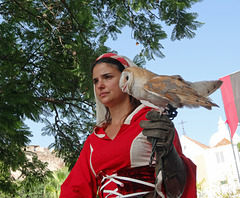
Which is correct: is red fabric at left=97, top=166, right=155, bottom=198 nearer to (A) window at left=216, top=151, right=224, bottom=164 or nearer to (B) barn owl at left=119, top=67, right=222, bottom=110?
(B) barn owl at left=119, top=67, right=222, bottom=110

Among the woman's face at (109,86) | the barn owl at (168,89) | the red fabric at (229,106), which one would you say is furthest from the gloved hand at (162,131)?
the red fabric at (229,106)

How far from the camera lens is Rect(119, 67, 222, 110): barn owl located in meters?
1.46

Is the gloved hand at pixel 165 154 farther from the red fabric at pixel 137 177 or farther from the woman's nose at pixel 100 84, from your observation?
the woman's nose at pixel 100 84

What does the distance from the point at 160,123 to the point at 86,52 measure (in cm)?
306

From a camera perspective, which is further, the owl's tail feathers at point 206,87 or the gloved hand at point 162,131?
the gloved hand at point 162,131

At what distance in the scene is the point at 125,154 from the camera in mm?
2020

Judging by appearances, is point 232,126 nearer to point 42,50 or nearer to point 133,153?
point 42,50

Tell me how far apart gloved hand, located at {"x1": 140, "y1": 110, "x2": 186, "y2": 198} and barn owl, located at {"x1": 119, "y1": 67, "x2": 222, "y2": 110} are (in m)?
0.13

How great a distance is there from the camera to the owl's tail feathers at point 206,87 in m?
1.47

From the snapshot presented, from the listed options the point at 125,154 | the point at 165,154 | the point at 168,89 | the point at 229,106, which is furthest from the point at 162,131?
the point at 229,106

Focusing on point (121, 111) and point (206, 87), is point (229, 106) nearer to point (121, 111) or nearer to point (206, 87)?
point (121, 111)

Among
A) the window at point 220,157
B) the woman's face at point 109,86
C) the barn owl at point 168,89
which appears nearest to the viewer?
the barn owl at point 168,89

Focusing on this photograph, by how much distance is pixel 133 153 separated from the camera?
1997 mm

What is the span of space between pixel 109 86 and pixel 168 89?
754 millimetres
